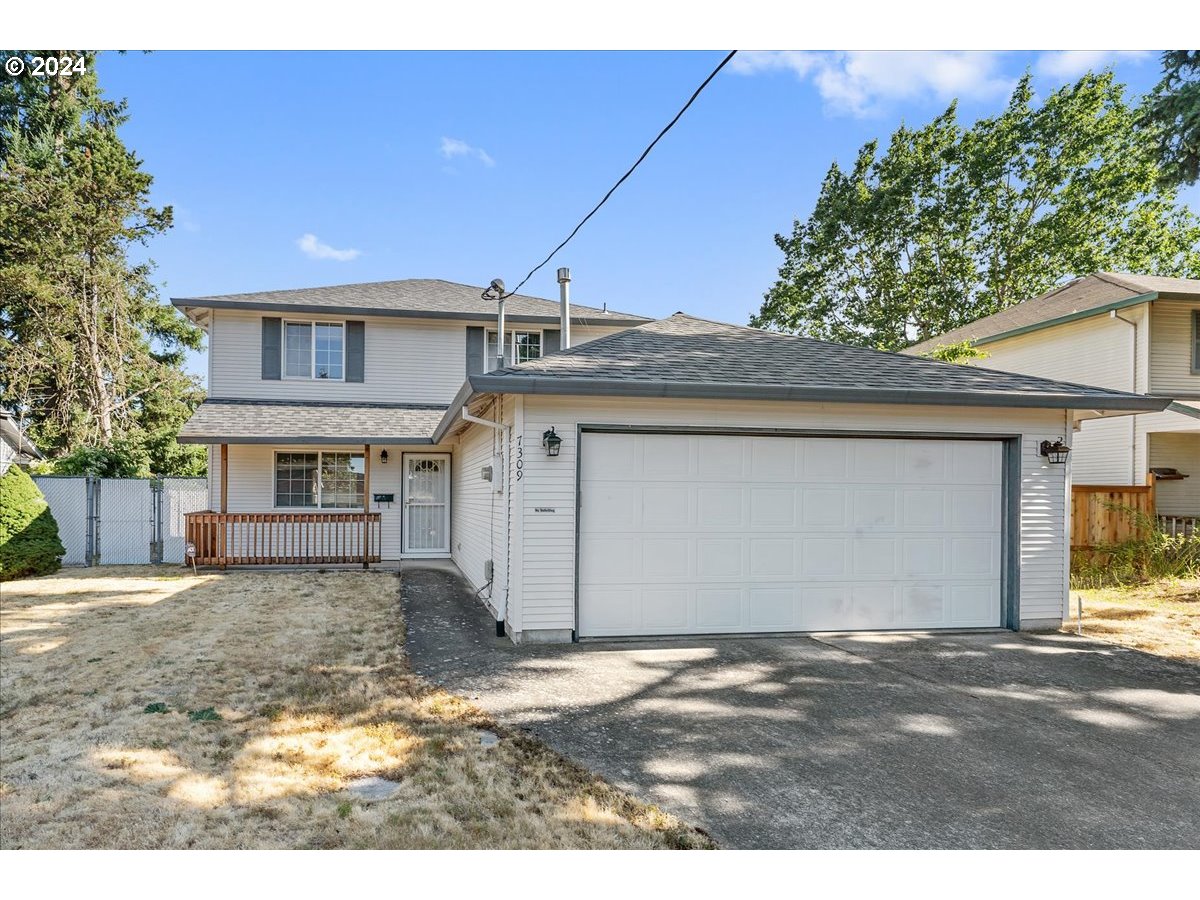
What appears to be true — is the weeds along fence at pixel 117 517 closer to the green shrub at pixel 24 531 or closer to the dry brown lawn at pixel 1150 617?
the green shrub at pixel 24 531

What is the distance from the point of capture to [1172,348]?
13.4 metres

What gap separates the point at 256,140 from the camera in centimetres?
1323

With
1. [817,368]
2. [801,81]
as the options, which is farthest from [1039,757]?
[801,81]

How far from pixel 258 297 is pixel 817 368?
10.9 metres

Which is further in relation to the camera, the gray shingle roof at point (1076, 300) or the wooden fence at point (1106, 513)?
the gray shingle roof at point (1076, 300)

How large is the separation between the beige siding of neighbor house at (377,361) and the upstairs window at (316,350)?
6.2 inches

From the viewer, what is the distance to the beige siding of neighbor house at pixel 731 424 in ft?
21.5

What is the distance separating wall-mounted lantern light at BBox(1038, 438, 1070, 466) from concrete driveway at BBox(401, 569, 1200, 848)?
72.4 inches

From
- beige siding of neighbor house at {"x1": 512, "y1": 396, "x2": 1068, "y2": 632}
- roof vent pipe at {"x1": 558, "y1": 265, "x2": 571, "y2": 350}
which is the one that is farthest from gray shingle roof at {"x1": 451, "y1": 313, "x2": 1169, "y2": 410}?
roof vent pipe at {"x1": 558, "y1": 265, "x2": 571, "y2": 350}

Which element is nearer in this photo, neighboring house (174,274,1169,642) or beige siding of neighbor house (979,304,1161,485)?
neighboring house (174,274,1169,642)

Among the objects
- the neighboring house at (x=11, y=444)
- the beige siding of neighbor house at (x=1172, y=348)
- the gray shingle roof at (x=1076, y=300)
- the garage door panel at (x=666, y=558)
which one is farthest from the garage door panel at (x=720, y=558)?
the neighboring house at (x=11, y=444)

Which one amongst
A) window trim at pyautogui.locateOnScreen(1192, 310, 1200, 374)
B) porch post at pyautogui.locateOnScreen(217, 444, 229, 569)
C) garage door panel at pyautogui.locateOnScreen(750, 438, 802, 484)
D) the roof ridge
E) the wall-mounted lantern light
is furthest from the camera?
the roof ridge

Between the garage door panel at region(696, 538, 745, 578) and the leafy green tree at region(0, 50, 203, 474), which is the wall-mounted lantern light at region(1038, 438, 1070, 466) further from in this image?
the leafy green tree at region(0, 50, 203, 474)

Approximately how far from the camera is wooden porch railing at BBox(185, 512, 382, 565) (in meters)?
12.0
